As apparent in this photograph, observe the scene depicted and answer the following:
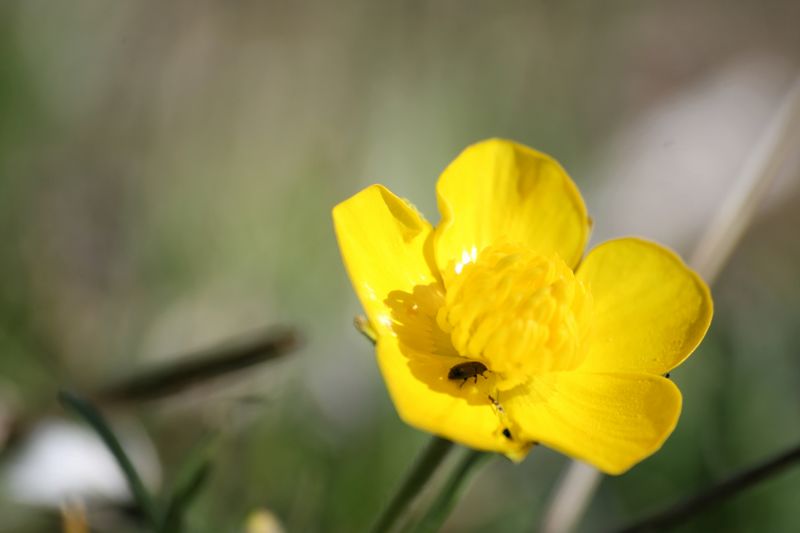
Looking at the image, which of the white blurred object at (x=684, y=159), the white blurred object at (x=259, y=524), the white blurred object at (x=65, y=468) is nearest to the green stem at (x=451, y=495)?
the white blurred object at (x=259, y=524)

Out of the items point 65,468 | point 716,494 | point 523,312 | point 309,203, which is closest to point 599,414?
point 523,312

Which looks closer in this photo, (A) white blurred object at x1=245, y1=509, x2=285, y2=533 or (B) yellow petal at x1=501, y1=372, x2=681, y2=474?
(B) yellow petal at x1=501, y1=372, x2=681, y2=474

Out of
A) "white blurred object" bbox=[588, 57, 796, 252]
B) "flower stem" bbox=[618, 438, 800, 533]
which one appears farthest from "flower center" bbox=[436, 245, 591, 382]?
"white blurred object" bbox=[588, 57, 796, 252]

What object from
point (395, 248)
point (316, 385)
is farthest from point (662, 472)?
point (395, 248)

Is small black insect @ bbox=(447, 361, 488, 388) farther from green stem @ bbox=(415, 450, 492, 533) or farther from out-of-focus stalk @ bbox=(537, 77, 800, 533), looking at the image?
out-of-focus stalk @ bbox=(537, 77, 800, 533)

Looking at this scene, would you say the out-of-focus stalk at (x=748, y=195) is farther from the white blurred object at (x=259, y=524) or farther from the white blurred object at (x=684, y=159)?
the white blurred object at (x=684, y=159)

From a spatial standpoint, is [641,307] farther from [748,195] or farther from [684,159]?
[684,159]

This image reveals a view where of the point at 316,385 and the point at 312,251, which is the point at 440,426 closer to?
the point at 316,385
